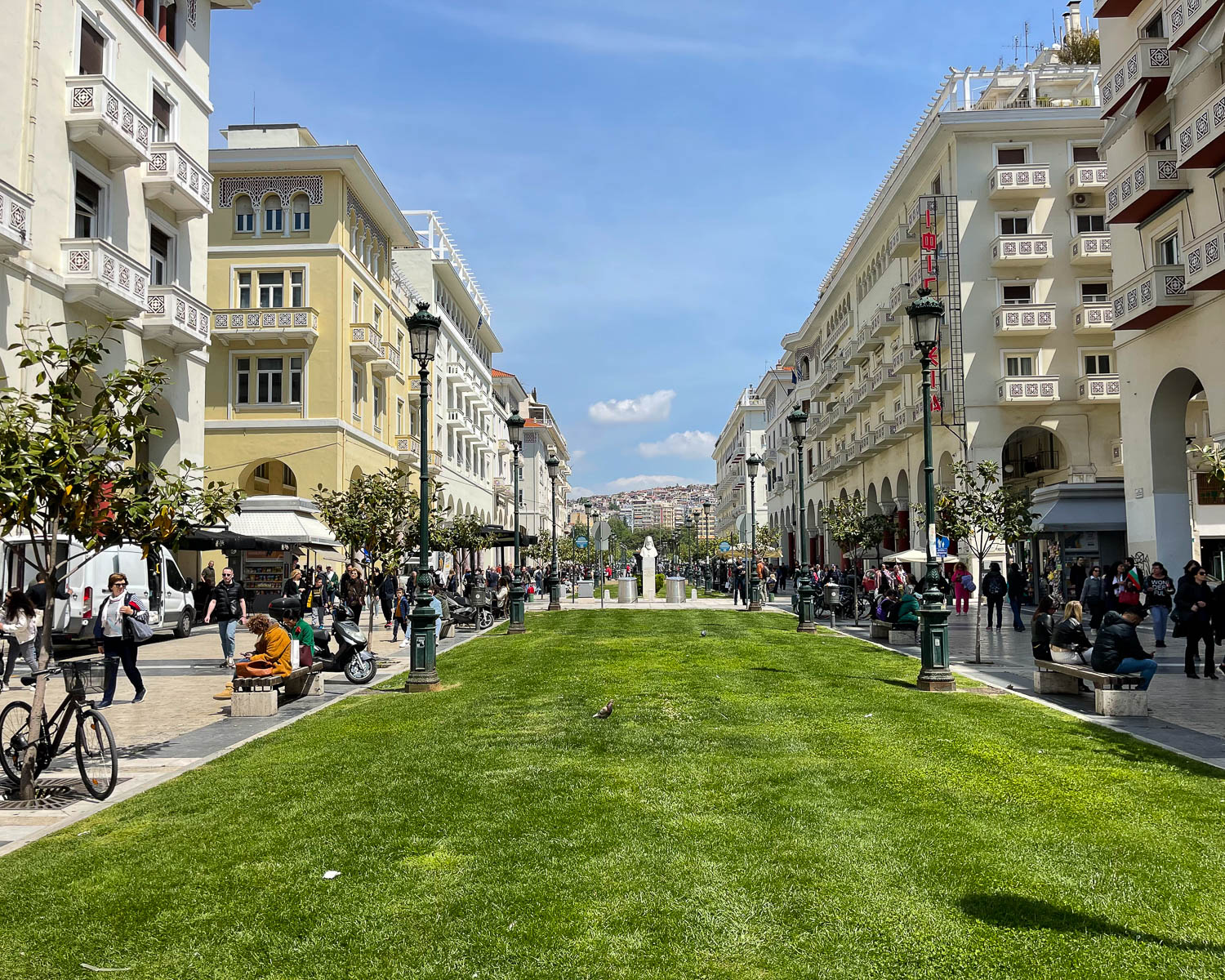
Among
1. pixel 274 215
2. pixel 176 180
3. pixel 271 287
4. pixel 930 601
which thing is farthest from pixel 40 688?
pixel 274 215

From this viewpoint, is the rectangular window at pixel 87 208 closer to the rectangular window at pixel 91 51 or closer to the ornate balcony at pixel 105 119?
the ornate balcony at pixel 105 119

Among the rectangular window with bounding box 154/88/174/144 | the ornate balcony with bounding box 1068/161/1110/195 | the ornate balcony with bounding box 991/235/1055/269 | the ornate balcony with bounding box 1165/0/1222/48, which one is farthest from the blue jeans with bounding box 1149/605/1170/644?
the rectangular window with bounding box 154/88/174/144

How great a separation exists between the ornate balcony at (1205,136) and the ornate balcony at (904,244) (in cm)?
1689

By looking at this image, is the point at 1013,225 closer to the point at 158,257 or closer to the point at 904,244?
the point at 904,244

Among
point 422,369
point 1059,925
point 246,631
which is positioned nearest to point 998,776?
point 1059,925

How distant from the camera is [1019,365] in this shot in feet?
121

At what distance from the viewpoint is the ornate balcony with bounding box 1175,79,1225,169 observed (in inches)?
820

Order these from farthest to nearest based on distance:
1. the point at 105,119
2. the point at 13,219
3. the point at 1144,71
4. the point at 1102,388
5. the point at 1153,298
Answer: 1. the point at 1102,388
2. the point at 1144,71
3. the point at 1153,298
4. the point at 105,119
5. the point at 13,219

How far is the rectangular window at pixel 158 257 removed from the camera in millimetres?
24822

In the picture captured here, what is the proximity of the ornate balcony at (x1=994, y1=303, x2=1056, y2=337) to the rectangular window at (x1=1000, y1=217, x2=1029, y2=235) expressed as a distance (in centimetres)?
318

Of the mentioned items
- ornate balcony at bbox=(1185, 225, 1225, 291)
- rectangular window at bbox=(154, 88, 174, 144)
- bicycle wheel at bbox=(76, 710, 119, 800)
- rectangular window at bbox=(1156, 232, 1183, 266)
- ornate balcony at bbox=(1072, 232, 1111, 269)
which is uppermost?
rectangular window at bbox=(154, 88, 174, 144)

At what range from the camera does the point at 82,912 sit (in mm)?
5258

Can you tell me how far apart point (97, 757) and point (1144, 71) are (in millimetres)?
26994

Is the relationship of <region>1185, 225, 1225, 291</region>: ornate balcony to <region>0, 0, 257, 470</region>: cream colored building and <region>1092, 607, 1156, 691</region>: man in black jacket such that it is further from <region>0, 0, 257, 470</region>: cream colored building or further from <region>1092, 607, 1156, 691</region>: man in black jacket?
<region>0, 0, 257, 470</region>: cream colored building
